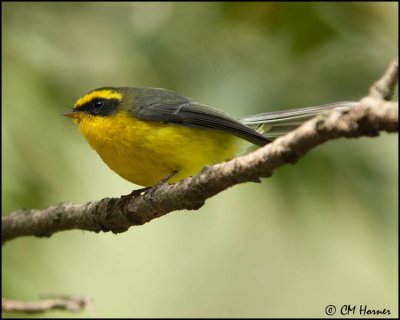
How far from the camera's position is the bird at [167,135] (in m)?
3.25

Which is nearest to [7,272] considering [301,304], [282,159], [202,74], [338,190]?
[202,74]

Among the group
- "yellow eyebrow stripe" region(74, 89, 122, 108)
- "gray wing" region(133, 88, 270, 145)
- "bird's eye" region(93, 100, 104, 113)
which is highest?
"yellow eyebrow stripe" region(74, 89, 122, 108)

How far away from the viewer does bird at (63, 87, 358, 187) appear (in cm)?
325

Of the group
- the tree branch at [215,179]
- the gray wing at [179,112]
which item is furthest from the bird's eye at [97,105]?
the tree branch at [215,179]

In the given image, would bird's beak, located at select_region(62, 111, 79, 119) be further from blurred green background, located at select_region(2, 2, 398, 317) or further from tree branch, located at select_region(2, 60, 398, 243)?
tree branch, located at select_region(2, 60, 398, 243)

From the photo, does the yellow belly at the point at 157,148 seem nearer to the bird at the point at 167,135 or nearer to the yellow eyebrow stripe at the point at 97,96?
the bird at the point at 167,135

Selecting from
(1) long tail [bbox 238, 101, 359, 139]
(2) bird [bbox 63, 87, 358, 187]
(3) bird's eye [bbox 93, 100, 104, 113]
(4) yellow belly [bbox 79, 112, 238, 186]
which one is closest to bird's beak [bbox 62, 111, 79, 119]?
(2) bird [bbox 63, 87, 358, 187]

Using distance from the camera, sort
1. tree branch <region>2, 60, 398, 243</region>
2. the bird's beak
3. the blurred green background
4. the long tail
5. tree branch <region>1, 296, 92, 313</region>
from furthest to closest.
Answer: the bird's beak < the blurred green background < tree branch <region>1, 296, 92, 313</region> < the long tail < tree branch <region>2, 60, 398, 243</region>

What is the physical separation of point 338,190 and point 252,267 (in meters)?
1.96

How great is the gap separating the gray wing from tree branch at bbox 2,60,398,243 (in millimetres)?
597

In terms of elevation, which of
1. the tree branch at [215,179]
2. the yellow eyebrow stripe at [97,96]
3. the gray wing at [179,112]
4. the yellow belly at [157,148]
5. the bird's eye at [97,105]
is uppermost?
the yellow eyebrow stripe at [97,96]

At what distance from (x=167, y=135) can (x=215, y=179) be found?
136 centimetres

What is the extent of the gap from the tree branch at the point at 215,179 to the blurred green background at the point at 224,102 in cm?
31

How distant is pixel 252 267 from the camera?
4.86 meters
